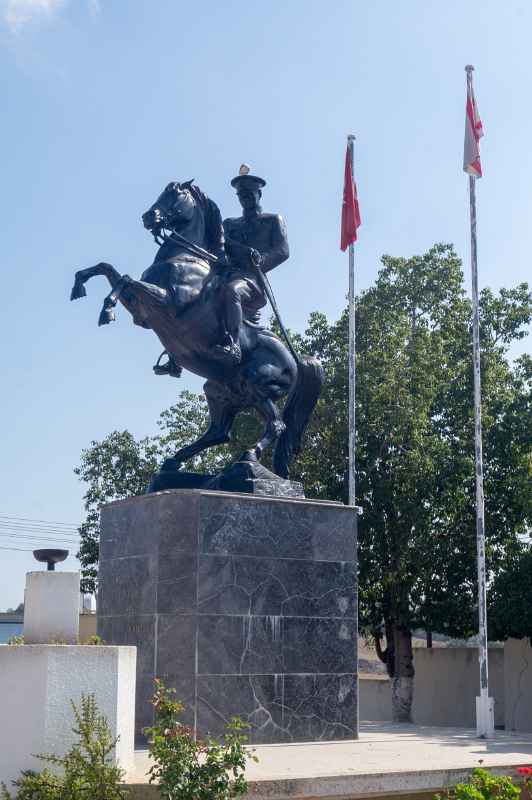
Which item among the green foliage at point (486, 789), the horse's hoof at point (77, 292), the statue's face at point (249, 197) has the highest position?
the statue's face at point (249, 197)

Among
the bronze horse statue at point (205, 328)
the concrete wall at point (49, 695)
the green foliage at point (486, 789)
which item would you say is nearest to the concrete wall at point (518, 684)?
the bronze horse statue at point (205, 328)

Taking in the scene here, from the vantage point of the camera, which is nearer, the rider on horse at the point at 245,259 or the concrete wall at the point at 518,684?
the rider on horse at the point at 245,259

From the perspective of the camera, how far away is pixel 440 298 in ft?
91.3

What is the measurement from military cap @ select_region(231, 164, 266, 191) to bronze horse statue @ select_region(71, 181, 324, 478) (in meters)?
0.38

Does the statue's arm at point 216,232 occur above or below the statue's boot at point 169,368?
above

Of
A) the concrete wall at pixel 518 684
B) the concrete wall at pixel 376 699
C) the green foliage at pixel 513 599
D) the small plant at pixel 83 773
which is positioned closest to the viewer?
the small plant at pixel 83 773

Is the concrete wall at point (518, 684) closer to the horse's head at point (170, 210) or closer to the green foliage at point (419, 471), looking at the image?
the green foliage at point (419, 471)

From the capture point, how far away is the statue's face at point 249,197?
1120cm

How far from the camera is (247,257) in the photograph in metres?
10.9

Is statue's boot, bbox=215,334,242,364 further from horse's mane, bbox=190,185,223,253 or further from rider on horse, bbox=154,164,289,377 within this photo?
horse's mane, bbox=190,185,223,253

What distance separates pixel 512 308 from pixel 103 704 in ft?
72.4

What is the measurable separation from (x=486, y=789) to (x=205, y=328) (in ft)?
17.4

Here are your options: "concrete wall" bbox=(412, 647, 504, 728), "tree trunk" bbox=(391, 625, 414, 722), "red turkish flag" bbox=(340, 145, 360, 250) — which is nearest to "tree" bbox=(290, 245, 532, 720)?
"tree trunk" bbox=(391, 625, 414, 722)

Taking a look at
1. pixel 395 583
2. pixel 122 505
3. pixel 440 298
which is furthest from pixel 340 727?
pixel 440 298
